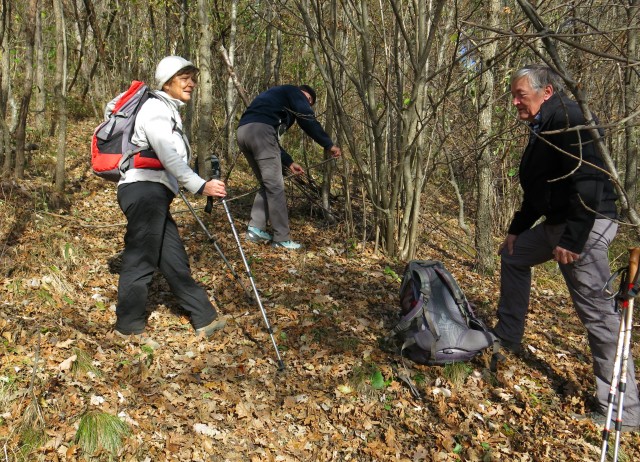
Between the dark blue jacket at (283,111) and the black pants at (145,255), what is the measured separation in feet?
7.35

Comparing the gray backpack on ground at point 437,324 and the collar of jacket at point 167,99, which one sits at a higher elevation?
the collar of jacket at point 167,99

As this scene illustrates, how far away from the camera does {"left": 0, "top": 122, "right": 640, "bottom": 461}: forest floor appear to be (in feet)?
10.1

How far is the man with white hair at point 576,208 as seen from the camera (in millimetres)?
3100

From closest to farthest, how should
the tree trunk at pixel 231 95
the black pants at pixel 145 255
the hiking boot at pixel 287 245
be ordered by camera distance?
the black pants at pixel 145 255, the hiking boot at pixel 287 245, the tree trunk at pixel 231 95

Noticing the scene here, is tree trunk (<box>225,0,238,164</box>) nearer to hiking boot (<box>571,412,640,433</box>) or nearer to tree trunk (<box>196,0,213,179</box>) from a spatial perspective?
tree trunk (<box>196,0,213,179</box>)

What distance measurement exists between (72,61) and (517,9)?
1154 cm

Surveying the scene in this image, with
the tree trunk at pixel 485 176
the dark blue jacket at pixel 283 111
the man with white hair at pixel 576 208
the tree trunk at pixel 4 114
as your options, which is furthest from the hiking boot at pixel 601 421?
the tree trunk at pixel 4 114

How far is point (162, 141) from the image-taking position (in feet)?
→ 11.5

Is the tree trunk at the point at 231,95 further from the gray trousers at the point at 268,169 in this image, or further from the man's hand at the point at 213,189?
the man's hand at the point at 213,189

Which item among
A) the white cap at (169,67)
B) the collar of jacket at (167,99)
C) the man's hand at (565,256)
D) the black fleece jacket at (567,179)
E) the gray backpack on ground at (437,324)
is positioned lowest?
the gray backpack on ground at (437,324)

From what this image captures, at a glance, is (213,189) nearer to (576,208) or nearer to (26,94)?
(576,208)

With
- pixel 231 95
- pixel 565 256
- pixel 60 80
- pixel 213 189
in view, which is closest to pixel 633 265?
pixel 565 256

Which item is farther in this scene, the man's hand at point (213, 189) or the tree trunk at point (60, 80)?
the tree trunk at point (60, 80)

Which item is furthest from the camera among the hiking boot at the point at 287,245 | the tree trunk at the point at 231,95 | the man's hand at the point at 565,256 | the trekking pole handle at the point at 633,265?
the tree trunk at the point at 231,95
